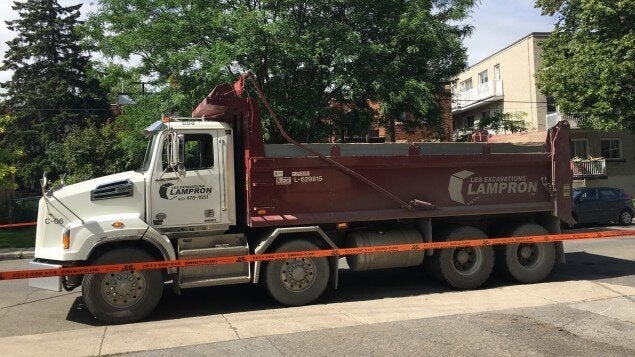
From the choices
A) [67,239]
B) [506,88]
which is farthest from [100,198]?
[506,88]

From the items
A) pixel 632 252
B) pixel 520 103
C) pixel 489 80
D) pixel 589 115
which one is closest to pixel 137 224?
pixel 632 252

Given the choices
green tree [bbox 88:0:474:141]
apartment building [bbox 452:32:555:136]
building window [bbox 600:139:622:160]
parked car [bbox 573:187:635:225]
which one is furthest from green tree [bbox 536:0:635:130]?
building window [bbox 600:139:622:160]

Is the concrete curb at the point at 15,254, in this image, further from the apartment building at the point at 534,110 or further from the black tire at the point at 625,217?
the apartment building at the point at 534,110

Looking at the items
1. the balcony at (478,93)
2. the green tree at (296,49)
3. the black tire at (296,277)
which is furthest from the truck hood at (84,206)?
the balcony at (478,93)

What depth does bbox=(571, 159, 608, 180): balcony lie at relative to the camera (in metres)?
31.0

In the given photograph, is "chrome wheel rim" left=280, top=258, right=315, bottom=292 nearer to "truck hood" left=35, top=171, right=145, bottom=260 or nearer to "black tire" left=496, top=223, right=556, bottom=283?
"truck hood" left=35, top=171, right=145, bottom=260

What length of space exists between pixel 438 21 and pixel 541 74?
10325mm

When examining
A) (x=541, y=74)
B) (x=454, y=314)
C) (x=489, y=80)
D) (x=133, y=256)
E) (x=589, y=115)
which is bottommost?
(x=454, y=314)

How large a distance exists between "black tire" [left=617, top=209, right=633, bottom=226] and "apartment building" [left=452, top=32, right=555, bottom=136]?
12.0 metres

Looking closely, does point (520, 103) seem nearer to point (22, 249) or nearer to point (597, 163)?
point (597, 163)

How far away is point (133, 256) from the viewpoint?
7027mm

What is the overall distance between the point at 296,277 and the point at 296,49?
966cm

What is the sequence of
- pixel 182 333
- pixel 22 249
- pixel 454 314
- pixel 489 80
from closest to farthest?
pixel 182 333, pixel 454 314, pixel 22 249, pixel 489 80

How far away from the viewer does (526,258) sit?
9.21m
